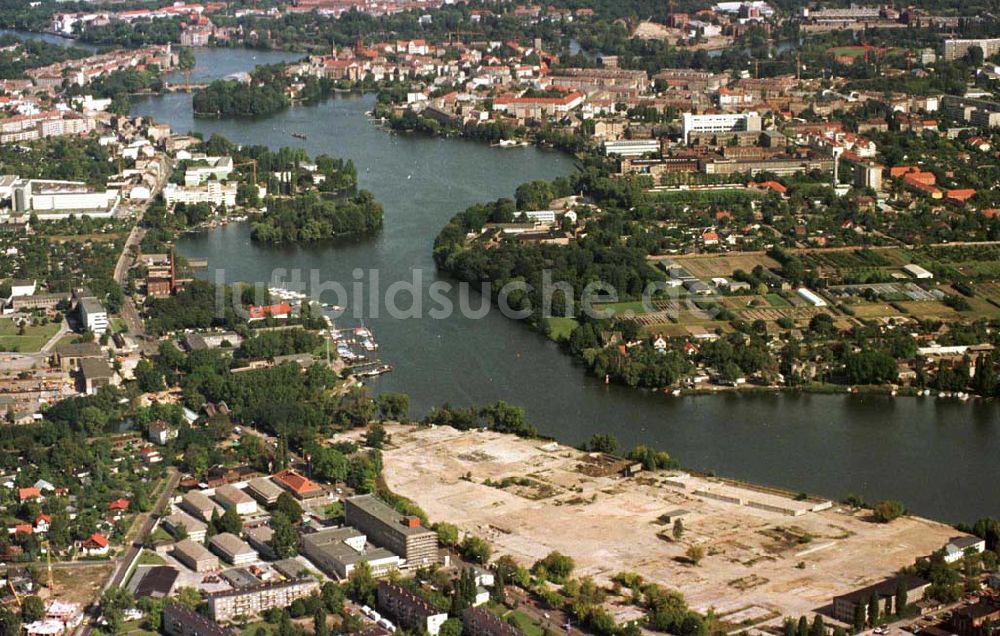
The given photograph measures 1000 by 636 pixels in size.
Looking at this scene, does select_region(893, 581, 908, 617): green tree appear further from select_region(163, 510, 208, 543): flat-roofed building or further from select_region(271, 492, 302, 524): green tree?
select_region(163, 510, 208, 543): flat-roofed building

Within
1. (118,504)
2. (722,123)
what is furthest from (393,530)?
(722,123)

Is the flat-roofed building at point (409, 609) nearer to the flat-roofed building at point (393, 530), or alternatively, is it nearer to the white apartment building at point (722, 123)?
the flat-roofed building at point (393, 530)

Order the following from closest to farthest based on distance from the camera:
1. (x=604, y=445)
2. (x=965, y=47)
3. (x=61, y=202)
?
(x=604, y=445), (x=61, y=202), (x=965, y=47)

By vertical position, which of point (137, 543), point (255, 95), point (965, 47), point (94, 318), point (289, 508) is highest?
point (965, 47)

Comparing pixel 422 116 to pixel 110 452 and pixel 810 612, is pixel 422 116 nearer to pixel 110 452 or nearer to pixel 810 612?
pixel 110 452

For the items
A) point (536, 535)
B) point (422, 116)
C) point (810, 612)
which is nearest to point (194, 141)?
point (422, 116)

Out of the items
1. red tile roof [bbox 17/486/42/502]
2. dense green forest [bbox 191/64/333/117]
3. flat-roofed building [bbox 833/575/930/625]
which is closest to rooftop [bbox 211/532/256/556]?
red tile roof [bbox 17/486/42/502]

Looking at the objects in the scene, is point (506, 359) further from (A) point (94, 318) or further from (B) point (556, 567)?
(B) point (556, 567)

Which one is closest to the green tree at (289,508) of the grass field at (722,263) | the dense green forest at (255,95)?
the grass field at (722,263)
